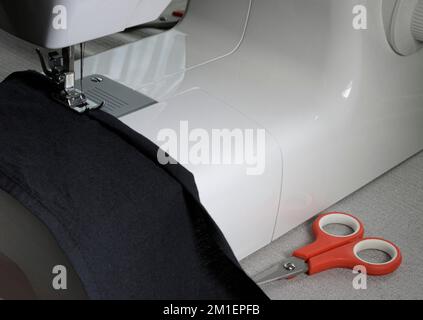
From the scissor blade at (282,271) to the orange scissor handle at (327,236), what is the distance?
0.07ft

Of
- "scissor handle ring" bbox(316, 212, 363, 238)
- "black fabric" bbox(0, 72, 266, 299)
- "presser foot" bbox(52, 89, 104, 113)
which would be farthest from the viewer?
"scissor handle ring" bbox(316, 212, 363, 238)

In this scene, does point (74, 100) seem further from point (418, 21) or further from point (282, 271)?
point (418, 21)

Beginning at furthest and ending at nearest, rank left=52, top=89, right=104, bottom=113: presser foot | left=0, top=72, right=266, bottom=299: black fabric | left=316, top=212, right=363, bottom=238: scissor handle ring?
left=316, top=212, right=363, bottom=238: scissor handle ring → left=52, top=89, right=104, bottom=113: presser foot → left=0, top=72, right=266, bottom=299: black fabric

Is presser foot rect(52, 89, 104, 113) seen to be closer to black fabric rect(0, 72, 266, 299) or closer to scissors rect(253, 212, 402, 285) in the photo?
black fabric rect(0, 72, 266, 299)

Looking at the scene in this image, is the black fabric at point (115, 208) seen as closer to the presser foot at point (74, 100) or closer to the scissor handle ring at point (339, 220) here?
the presser foot at point (74, 100)

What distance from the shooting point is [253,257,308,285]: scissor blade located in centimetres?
95

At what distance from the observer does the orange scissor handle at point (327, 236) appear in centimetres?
101

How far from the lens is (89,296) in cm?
75

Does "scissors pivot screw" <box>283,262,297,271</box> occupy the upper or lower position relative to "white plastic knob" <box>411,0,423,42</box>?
lower

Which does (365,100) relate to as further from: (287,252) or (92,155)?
(92,155)

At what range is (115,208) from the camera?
0.79m

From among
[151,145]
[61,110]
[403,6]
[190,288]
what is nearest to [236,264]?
[190,288]

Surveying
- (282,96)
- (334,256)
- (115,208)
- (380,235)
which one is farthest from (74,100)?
(380,235)

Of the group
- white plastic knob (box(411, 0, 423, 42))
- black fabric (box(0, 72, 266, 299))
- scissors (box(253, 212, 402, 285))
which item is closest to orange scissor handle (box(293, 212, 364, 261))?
scissors (box(253, 212, 402, 285))
